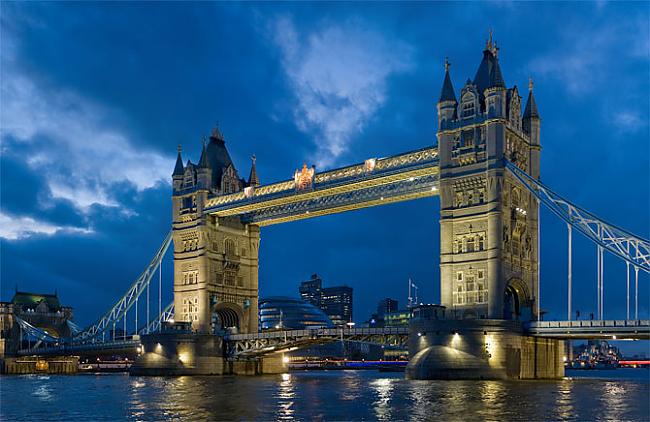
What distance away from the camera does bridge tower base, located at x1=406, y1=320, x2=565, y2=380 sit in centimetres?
6712

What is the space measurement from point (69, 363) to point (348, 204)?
219 ft

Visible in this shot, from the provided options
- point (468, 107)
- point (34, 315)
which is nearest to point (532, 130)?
point (468, 107)

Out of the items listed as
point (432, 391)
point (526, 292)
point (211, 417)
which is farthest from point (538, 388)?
point (211, 417)

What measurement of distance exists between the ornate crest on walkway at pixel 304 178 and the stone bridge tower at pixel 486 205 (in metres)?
16.9

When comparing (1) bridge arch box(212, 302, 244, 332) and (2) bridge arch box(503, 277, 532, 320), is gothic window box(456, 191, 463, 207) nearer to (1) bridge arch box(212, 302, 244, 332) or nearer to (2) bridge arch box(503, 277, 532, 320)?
(2) bridge arch box(503, 277, 532, 320)

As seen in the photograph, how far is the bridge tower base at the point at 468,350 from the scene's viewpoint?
6712cm

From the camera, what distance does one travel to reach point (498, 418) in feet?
117

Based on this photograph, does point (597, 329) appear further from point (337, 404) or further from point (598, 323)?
point (337, 404)

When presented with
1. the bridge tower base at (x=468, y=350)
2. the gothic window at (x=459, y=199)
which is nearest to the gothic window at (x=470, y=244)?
the gothic window at (x=459, y=199)

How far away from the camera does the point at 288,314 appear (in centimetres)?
18688

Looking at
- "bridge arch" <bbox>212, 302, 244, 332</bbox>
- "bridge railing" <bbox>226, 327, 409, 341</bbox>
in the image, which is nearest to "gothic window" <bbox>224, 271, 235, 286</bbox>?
"bridge arch" <bbox>212, 302, 244, 332</bbox>

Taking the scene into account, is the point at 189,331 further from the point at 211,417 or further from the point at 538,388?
the point at 211,417

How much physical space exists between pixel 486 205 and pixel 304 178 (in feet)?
76.2

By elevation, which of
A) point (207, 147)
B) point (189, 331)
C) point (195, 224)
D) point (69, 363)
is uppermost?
point (207, 147)
